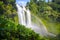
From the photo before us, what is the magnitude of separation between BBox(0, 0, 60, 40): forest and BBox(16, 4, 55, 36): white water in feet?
0.13

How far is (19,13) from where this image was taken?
267 centimetres

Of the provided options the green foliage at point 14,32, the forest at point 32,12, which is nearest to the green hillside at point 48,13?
the forest at point 32,12

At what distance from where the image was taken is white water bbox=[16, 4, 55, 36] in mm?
2674

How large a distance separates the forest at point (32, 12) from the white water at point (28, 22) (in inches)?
1.6

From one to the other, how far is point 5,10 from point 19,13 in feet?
0.58

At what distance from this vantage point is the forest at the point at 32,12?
2594mm

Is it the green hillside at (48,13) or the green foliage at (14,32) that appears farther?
the green hillside at (48,13)

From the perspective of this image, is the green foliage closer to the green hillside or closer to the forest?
the forest

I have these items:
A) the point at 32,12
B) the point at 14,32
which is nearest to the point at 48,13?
the point at 32,12

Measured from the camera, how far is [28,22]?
2.68m

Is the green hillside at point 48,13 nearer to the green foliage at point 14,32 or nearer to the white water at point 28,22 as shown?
the white water at point 28,22

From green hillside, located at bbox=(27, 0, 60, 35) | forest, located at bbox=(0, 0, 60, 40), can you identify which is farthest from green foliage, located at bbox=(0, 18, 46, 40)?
green hillside, located at bbox=(27, 0, 60, 35)

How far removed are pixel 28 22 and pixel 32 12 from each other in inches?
5.4

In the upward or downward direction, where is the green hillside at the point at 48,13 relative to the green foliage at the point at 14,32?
upward
